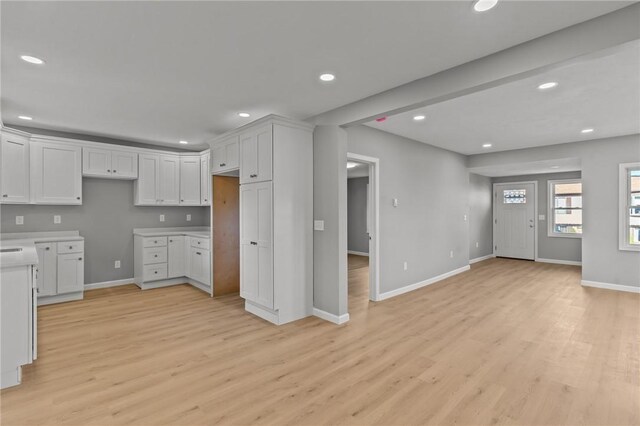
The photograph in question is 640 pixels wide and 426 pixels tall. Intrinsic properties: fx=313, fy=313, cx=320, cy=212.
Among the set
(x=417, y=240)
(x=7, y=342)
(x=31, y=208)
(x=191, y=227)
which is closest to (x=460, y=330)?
(x=417, y=240)

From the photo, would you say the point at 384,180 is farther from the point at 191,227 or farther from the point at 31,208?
the point at 31,208

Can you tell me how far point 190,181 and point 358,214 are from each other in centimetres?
533

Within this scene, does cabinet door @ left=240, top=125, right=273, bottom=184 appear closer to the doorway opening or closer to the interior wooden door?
the interior wooden door

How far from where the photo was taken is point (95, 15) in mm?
1980

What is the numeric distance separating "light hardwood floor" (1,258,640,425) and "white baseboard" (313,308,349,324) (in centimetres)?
10

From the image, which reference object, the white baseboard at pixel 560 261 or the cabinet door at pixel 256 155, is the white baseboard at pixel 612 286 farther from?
the cabinet door at pixel 256 155

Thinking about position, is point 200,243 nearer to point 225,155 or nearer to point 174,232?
point 174,232

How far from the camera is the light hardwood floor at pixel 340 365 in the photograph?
209 cm

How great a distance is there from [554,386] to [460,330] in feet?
3.72

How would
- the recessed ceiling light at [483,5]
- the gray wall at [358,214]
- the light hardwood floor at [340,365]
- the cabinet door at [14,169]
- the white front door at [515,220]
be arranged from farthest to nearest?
the gray wall at [358,214]
the white front door at [515,220]
the cabinet door at [14,169]
the light hardwood floor at [340,365]
the recessed ceiling light at [483,5]

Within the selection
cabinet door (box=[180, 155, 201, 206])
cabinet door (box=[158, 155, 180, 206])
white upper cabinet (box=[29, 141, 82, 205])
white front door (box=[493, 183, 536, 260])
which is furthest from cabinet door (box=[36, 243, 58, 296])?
white front door (box=[493, 183, 536, 260])

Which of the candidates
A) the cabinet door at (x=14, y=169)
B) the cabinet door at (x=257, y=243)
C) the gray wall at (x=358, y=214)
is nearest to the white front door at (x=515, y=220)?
the gray wall at (x=358, y=214)

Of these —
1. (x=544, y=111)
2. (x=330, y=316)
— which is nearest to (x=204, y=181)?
(x=330, y=316)

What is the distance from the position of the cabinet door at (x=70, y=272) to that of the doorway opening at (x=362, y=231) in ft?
13.2
